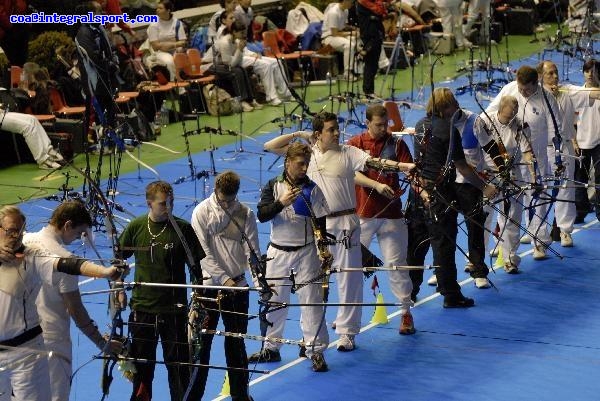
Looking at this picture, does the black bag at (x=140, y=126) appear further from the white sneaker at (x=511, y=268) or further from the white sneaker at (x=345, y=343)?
the white sneaker at (x=345, y=343)

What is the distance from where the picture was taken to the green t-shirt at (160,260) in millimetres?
7949

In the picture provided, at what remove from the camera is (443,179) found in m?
10.2

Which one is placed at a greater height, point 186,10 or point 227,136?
point 186,10

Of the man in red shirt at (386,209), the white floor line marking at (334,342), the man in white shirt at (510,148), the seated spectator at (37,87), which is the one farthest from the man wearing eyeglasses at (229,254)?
the seated spectator at (37,87)

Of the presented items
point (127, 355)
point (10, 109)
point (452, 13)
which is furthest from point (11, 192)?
point (452, 13)

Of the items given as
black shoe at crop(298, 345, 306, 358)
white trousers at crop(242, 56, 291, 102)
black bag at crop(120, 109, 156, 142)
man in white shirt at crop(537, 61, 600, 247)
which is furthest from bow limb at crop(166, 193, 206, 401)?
white trousers at crop(242, 56, 291, 102)

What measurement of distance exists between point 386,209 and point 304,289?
1.06m

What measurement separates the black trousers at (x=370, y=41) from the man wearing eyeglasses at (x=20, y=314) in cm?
1236

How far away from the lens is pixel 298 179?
8.83 meters

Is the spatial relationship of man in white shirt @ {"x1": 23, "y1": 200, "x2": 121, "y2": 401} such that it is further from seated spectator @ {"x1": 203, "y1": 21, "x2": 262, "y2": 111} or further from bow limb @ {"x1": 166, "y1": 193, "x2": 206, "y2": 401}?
seated spectator @ {"x1": 203, "y1": 21, "x2": 262, "y2": 111}

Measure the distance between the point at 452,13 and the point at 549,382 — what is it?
15042 millimetres

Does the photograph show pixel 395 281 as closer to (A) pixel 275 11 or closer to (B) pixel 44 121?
(B) pixel 44 121

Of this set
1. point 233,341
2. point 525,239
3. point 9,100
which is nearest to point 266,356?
point 233,341

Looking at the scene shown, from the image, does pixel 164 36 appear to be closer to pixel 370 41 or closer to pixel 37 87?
pixel 370 41
